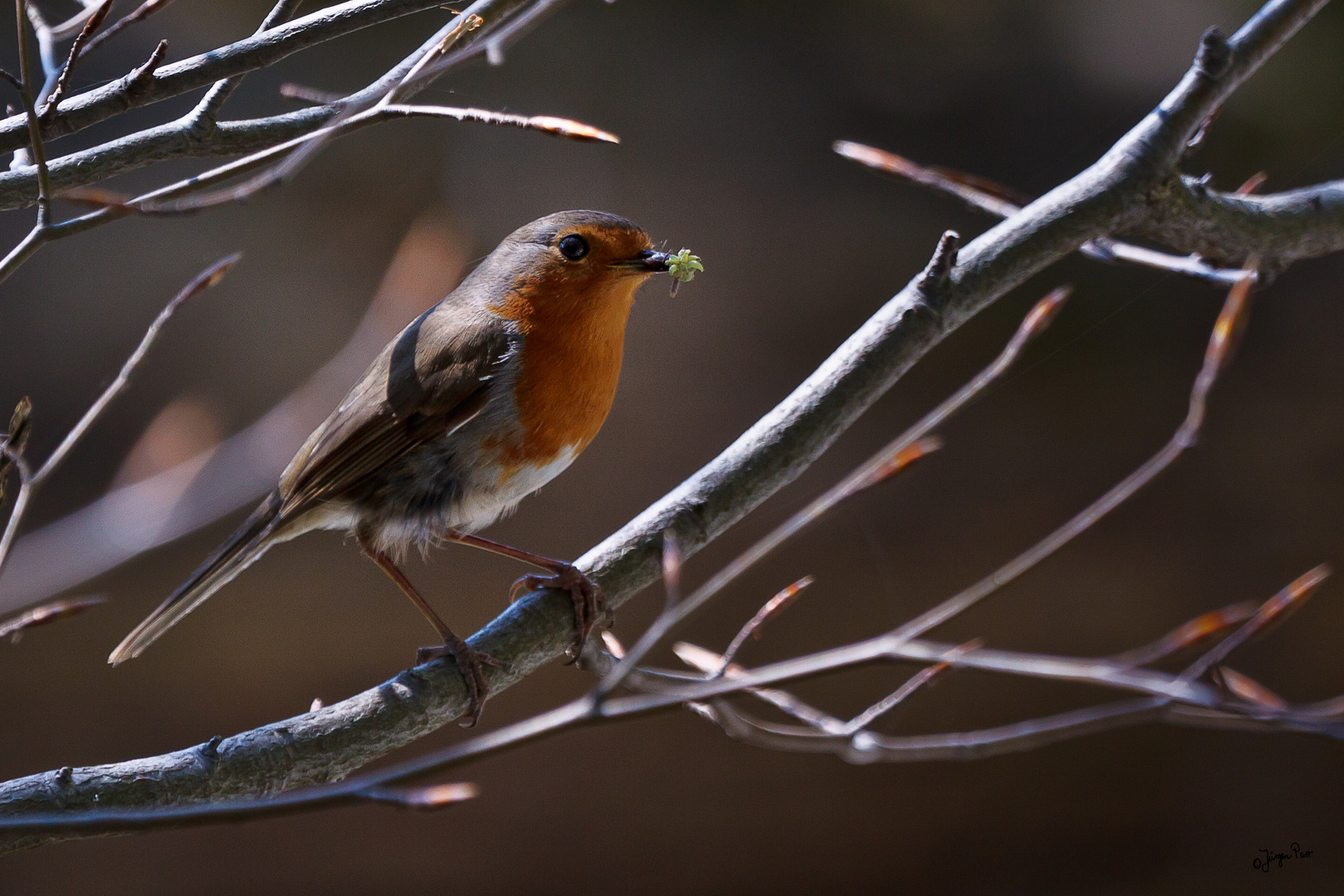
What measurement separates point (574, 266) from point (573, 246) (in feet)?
0.14

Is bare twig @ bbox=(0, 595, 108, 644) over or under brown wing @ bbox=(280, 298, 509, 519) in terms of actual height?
under

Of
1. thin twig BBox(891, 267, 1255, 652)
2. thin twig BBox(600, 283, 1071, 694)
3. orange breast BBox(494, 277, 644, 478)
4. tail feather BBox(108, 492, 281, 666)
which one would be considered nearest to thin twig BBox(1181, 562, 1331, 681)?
thin twig BBox(891, 267, 1255, 652)

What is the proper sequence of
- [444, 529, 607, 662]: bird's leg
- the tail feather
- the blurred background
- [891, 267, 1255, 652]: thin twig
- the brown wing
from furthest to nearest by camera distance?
the blurred background < the brown wing < the tail feather < [444, 529, 607, 662]: bird's leg < [891, 267, 1255, 652]: thin twig

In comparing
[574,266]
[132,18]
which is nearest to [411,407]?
[574,266]

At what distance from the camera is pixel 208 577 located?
2.06 metres

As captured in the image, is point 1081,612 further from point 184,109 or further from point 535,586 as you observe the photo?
point 184,109

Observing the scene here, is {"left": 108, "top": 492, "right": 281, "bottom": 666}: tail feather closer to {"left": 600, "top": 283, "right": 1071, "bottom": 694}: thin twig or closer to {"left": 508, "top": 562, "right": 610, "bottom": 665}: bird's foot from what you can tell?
{"left": 508, "top": 562, "right": 610, "bottom": 665}: bird's foot

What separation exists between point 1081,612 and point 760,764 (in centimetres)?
162

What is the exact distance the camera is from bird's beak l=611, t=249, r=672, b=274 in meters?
1.83

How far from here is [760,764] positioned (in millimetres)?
5004

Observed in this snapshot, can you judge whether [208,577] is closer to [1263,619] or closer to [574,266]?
[574,266]

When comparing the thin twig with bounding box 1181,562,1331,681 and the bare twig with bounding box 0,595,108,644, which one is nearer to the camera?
the thin twig with bounding box 1181,562,1331,681

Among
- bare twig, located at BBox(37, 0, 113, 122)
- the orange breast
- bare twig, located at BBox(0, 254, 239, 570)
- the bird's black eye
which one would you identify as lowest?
bare twig, located at BBox(0, 254, 239, 570)

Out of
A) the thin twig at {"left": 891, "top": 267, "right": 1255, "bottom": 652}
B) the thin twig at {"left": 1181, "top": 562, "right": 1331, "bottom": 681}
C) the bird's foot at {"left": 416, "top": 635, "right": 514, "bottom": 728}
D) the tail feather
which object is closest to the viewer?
the thin twig at {"left": 891, "top": 267, "right": 1255, "bottom": 652}
